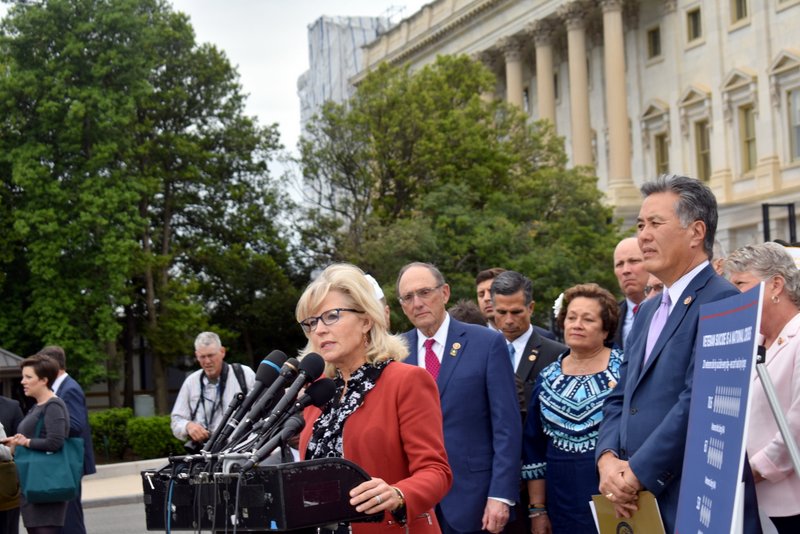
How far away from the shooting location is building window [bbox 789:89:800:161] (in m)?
46.1

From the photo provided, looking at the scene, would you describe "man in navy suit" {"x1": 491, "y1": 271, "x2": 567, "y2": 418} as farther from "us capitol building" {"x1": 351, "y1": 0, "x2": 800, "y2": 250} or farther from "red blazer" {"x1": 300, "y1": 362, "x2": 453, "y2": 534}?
"us capitol building" {"x1": 351, "y1": 0, "x2": 800, "y2": 250}

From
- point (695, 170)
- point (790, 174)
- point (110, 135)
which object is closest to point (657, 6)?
point (695, 170)

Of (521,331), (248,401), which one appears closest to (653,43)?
(521,331)

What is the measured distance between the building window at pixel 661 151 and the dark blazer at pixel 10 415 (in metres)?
45.8

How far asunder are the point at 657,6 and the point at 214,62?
21.8 metres

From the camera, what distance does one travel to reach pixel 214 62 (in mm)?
44094

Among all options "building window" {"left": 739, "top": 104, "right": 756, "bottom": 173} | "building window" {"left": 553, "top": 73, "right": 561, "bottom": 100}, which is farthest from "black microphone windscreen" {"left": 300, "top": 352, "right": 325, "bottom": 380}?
"building window" {"left": 553, "top": 73, "right": 561, "bottom": 100}

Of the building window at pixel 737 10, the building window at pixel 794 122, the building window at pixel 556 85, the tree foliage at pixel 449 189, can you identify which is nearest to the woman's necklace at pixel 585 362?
the tree foliage at pixel 449 189

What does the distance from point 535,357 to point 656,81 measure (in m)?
48.8

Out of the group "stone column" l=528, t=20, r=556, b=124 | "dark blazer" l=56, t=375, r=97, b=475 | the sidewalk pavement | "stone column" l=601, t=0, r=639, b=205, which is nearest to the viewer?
"dark blazer" l=56, t=375, r=97, b=475

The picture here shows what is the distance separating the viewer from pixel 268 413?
4441 millimetres

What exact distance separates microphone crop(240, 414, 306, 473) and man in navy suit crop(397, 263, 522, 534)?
3.02m

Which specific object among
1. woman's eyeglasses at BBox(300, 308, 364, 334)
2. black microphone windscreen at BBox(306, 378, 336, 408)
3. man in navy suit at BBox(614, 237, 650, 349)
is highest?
man in navy suit at BBox(614, 237, 650, 349)

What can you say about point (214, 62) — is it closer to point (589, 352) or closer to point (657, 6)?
point (657, 6)
